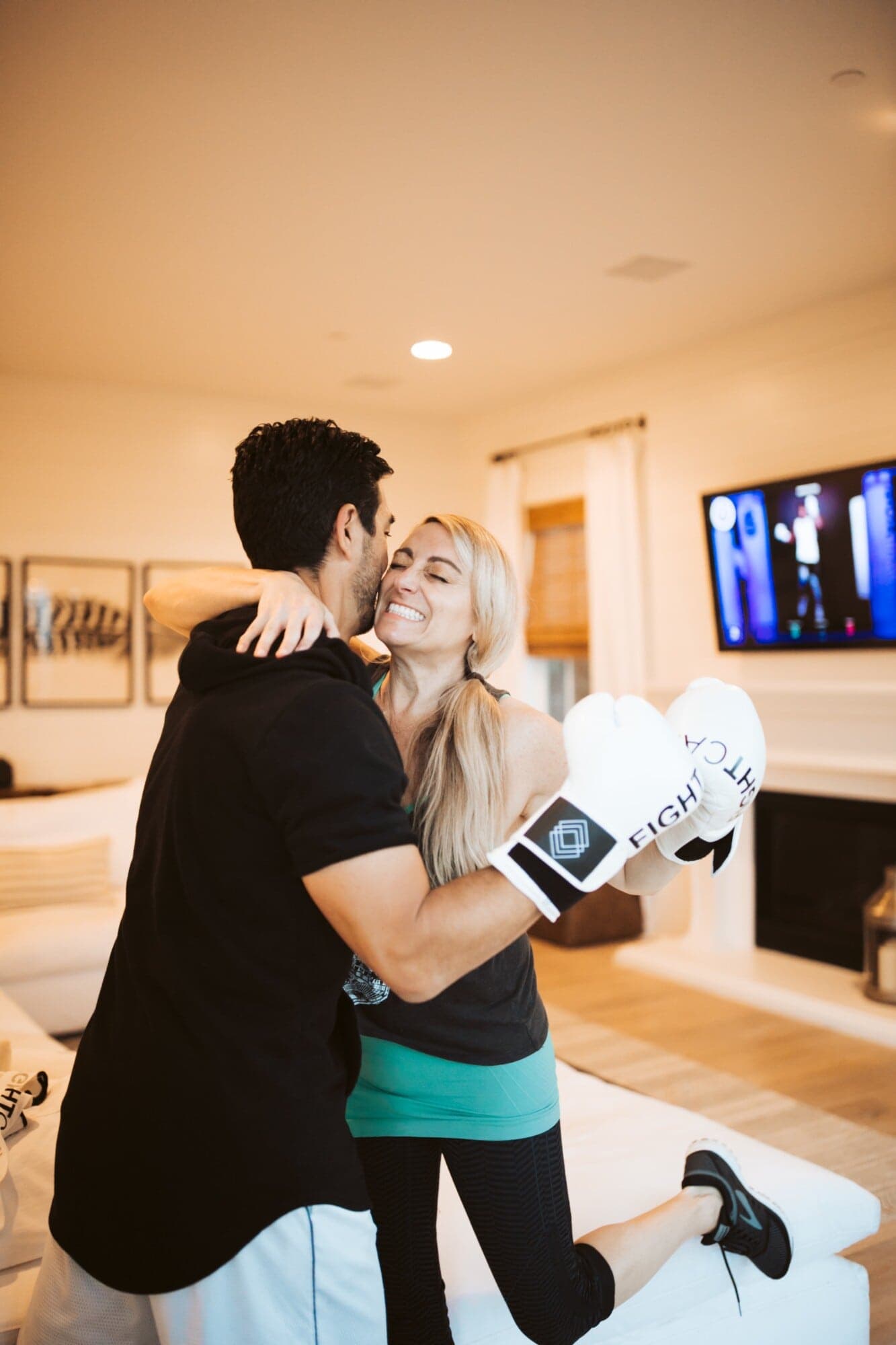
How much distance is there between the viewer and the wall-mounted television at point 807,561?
4.49 meters

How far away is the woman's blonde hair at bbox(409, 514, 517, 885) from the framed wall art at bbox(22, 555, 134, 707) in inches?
179

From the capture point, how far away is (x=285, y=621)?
1.20m

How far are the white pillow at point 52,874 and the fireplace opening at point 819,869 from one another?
2947mm

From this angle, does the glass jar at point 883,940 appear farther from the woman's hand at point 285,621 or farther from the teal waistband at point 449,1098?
the woman's hand at point 285,621

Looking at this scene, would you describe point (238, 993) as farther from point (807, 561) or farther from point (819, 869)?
point (819, 869)

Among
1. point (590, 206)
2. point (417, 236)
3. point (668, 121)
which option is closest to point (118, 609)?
point (417, 236)

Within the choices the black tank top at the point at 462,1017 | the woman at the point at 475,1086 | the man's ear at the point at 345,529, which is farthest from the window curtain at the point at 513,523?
the man's ear at the point at 345,529

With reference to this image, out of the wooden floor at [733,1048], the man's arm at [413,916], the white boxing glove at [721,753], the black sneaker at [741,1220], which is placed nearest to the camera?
the man's arm at [413,916]

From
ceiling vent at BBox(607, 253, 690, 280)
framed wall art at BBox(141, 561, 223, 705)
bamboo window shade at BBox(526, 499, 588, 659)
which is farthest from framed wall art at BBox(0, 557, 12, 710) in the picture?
ceiling vent at BBox(607, 253, 690, 280)

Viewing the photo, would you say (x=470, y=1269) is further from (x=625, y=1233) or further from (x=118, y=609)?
(x=118, y=609)

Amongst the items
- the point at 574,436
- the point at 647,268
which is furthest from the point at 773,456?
the point at 574,436

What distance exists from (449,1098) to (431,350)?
172 inches

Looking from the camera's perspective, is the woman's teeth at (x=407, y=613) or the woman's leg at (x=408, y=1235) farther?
the woman's teeth at (x=407, y=613)

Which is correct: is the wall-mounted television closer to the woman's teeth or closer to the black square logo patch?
the woman's teeth
